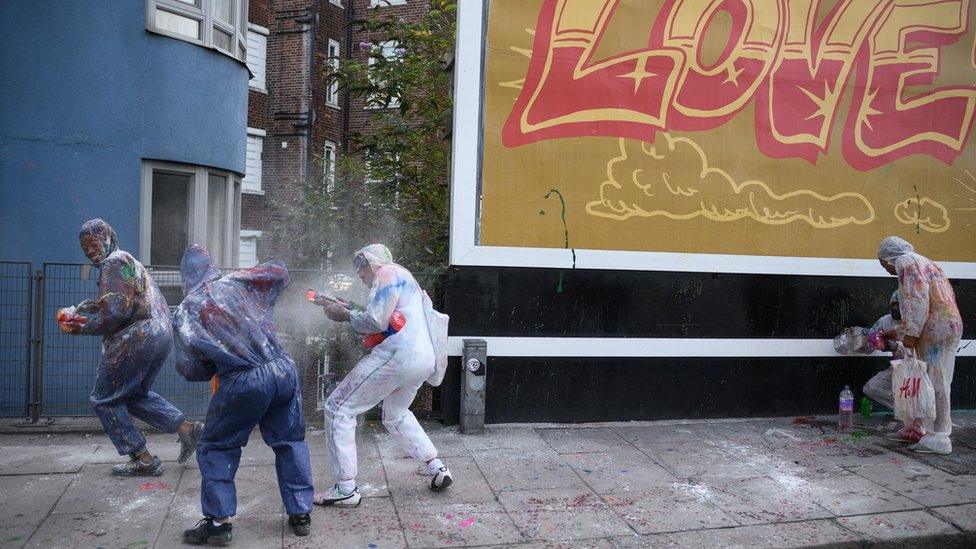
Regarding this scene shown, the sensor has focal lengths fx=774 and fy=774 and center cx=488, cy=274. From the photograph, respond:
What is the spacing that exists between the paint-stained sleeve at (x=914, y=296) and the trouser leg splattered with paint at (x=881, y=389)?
92 cm

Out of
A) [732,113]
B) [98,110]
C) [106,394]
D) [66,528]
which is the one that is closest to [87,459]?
[106,394]

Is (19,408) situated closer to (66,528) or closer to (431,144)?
(66,528)

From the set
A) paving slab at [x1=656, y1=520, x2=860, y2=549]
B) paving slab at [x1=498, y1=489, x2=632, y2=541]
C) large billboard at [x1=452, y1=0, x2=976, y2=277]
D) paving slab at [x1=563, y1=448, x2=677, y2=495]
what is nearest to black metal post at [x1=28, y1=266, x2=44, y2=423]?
large billboard at [x1=452, y1=0, x2=976, y2=277]

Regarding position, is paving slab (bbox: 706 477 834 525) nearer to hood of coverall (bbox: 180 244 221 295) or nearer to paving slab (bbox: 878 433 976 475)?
paving slab (bbox: 878 433 976 475)

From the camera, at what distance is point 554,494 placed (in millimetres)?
5480

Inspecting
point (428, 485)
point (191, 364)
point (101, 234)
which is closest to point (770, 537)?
point (428, 485)

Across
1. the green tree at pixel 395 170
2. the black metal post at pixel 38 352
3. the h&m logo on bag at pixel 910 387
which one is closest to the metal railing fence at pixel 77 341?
the black metal post at pixel 38 352

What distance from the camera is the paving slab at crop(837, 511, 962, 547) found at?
4.88m

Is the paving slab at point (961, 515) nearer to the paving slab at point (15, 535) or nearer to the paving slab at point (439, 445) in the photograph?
the paving slab at point (439, 445)

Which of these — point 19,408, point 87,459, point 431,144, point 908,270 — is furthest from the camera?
point 431,144

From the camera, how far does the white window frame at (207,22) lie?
852 centimetres

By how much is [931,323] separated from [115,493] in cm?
664

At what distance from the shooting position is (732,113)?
7684 mm

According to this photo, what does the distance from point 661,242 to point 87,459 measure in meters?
5.32
